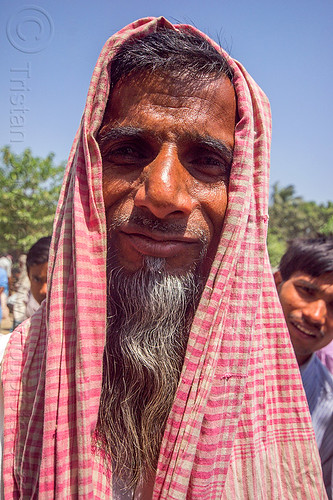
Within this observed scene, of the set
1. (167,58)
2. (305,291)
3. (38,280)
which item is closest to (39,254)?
(38,280)

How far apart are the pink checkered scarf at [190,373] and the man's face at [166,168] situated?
7 cm

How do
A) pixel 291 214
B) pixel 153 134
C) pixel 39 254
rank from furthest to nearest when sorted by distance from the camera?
pixel 291 214
pixel 39 254
pixel 153 134

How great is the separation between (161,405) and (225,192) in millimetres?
910

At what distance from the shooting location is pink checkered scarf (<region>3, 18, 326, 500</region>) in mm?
1263

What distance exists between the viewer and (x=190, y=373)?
4.48 ft

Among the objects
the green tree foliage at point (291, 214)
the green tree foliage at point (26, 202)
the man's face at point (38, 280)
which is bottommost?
the man's face at point (38, 280)

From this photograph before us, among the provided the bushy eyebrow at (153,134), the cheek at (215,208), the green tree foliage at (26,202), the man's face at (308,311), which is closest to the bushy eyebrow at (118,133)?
the bushy eyebrow at (153,134)

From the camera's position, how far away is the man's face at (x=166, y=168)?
4.64 feet

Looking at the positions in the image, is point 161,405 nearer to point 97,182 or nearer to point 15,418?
point 15,418

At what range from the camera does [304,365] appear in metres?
2.87

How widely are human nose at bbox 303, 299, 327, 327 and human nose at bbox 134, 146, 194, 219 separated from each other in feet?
6.17

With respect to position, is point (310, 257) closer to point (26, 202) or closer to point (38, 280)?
point (38, 280)

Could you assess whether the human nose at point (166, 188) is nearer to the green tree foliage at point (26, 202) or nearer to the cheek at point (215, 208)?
the cheek at point (215, 208)

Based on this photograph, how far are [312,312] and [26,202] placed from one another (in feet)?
39.0
